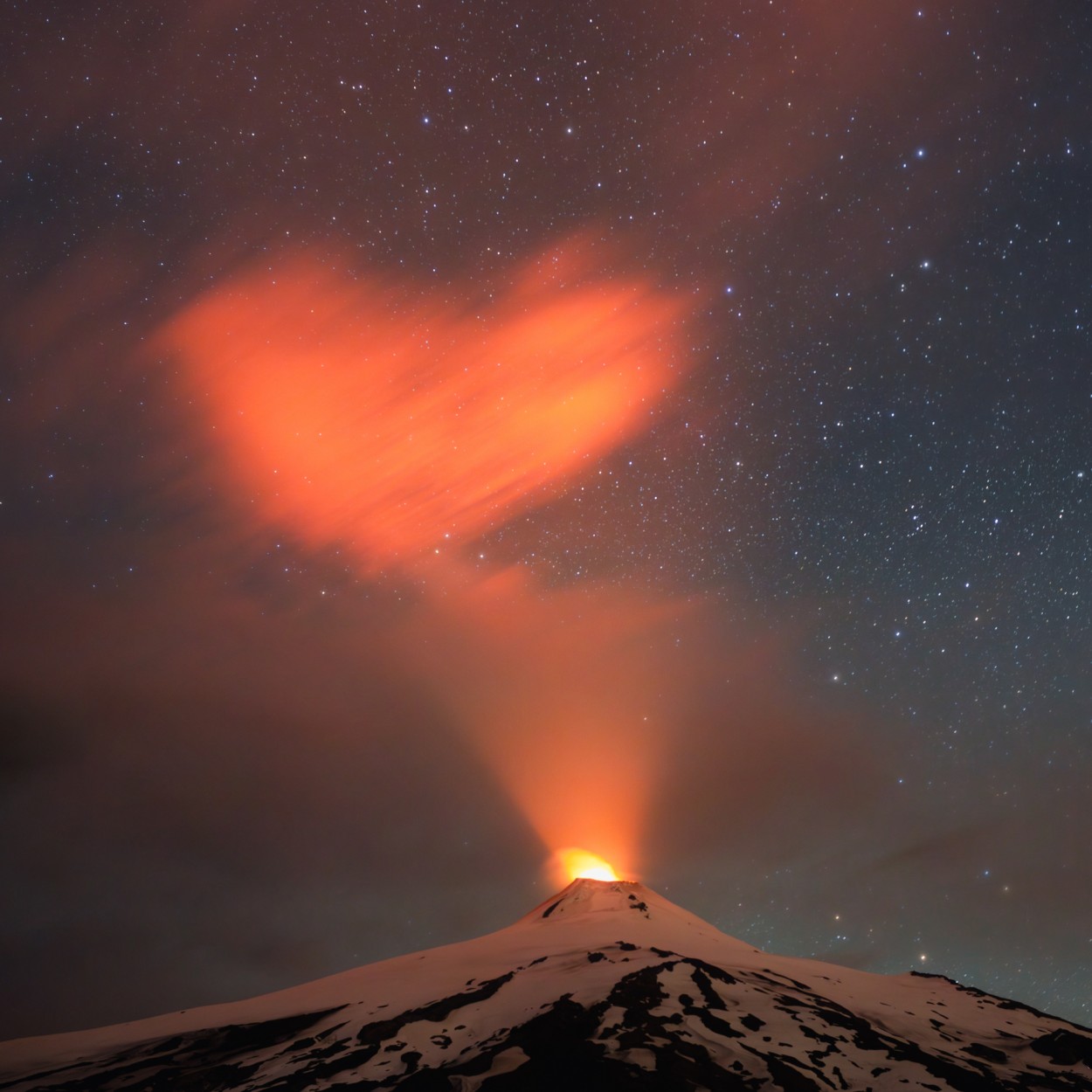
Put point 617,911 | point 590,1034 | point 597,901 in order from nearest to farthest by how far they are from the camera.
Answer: point 590,1034, point 617,911, point 597,901

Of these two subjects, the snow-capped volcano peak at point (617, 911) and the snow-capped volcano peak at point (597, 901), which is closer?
the snow-capped volcano peak at point (617, 911)

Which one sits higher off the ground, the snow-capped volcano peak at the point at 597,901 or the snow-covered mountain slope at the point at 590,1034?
the snow-capped volcano peak at the point at 597,901

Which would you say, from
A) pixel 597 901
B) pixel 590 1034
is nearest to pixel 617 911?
pixel 597 901

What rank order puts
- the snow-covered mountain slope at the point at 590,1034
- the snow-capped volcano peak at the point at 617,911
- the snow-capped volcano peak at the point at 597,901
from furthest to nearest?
the snow-capped volcano peak at the point at 597,901 < the snow-capped volcano peak at the point at 617,911 < the snow-covered mountain slope at the point at 590,1034

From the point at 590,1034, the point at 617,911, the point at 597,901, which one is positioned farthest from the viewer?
the point at 597,901

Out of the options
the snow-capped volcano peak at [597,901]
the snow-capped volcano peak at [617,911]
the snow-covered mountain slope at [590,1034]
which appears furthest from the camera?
the snow-capped volcano peak at [597,901]

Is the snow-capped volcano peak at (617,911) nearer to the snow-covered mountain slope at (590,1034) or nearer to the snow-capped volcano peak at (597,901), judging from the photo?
the snow-capped volcano peak at (597,901)

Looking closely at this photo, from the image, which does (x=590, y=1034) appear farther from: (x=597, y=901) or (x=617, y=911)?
(x=597, y=901)

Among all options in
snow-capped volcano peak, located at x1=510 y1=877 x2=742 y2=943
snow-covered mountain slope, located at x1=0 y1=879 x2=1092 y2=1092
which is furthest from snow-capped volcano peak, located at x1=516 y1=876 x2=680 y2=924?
snow-covered mountain slope, located at x1=0 y1=879 x2=1092 y2=1092

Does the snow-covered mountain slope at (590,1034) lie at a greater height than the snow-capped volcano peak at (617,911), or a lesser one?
lesser

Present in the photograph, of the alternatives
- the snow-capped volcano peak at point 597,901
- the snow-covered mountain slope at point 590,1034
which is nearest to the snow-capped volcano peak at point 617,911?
the snow-capped volcano peak at point 597,901
